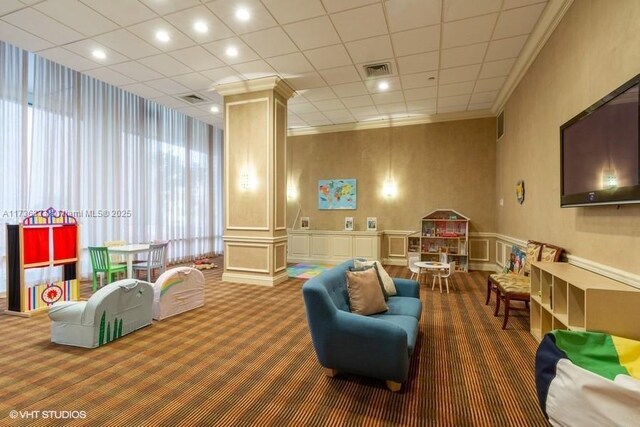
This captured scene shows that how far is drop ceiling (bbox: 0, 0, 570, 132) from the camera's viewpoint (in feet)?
12.5

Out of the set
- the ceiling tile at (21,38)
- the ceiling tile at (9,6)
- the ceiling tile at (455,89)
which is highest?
the ceiling tile at (455,89)

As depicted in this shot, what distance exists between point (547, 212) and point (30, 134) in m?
8.05

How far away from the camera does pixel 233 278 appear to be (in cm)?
631

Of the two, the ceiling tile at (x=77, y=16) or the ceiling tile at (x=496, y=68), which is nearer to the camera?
the ceiling tile at (x=77, y=16)

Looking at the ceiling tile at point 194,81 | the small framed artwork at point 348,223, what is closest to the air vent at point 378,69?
the ceiling tile at point 194,81

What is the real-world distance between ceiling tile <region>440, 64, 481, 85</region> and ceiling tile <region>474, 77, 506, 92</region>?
0.28 metres

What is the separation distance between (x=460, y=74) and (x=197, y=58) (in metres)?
4.49

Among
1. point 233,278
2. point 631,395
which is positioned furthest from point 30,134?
point 631,395

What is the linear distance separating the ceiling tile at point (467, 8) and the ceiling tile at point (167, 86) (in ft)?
15.8

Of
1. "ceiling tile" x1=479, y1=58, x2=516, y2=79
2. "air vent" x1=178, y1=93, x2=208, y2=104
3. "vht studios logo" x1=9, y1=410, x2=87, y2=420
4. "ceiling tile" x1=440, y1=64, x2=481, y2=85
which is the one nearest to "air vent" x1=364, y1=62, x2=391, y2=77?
"ceiling tile" x1=440, y1=64, x2=481, y2=85

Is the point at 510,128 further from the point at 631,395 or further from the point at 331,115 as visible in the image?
the point at 631,395

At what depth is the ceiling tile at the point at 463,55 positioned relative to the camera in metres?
4.68

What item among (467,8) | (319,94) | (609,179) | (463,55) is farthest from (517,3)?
(319,94)

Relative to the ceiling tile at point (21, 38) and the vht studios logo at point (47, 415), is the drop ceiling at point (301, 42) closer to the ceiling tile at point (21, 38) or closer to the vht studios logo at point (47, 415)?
the ceiling tile at point (21, 38)
